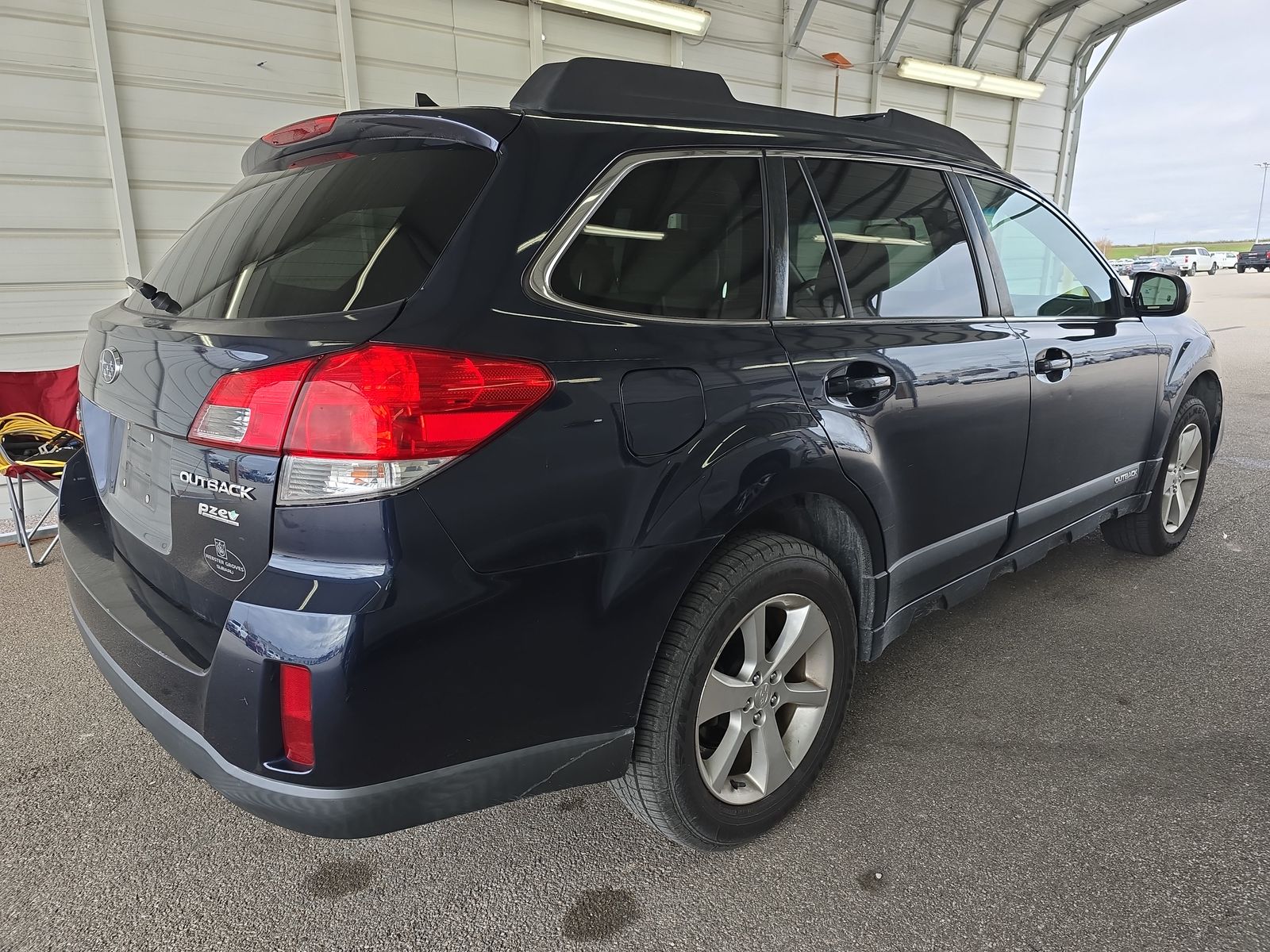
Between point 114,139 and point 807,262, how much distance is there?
4.52 meters

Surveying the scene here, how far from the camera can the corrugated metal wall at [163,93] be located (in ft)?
14.3

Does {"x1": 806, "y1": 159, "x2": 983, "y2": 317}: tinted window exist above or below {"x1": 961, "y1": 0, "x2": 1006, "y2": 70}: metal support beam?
below

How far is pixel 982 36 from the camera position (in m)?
9.02

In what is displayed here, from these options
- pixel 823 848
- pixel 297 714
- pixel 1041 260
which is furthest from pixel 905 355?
pixel 297 714

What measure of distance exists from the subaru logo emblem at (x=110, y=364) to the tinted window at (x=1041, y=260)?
8.10ft

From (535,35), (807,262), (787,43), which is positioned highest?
(787,43)

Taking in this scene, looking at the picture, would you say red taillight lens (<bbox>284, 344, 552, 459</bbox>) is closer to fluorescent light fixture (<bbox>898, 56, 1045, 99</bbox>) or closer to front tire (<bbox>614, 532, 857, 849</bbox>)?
front tire (<bbox>614, 532, 857, 849</bbox>)

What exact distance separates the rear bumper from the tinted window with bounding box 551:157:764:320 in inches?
34.4

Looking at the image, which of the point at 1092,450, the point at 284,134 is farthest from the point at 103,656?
the point at 1092,450

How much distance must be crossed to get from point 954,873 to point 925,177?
1.92 m

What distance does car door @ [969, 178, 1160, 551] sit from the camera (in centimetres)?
Answer: 259

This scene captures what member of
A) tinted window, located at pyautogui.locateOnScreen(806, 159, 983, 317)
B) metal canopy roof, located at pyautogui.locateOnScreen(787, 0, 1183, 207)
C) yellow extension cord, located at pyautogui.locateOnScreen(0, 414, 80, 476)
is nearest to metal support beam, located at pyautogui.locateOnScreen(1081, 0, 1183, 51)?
metal canopy roof, located at pyautogui.locateOnScreen(787, 0, 1183, 207)

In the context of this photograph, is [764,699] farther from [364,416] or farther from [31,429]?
[31,429]

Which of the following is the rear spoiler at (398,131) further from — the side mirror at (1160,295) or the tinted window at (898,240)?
the side mirror at (1160,295)
